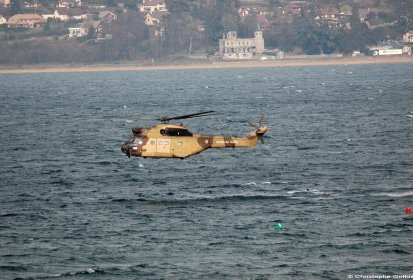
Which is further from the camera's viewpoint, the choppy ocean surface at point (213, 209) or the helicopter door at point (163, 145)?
the helicopter door at point (163, 145)

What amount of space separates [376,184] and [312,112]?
262 ft

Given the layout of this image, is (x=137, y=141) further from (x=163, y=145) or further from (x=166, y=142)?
(x=166, y=142)

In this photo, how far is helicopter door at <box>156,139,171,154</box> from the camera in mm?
76750

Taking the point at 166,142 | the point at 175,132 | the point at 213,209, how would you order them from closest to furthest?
the point at 213,209 → the point at 166,142 → the point at 175,132

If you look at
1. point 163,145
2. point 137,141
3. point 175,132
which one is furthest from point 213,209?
point 137,141

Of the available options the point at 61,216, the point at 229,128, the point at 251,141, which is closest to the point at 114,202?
the point at 61,216

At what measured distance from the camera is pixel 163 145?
76.8 metres

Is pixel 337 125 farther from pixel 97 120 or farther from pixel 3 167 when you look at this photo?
pixel 3 167

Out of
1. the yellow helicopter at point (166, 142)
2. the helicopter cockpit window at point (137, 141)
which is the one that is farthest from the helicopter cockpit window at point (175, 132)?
the helicopter cockpit window at point (137, 141)

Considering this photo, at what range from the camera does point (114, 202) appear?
3130 inches

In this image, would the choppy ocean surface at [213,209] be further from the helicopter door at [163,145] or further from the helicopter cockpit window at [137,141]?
the helicopter door at [163,145]

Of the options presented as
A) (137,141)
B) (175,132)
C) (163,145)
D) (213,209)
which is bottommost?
(213,209)

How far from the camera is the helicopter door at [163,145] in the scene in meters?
76.8

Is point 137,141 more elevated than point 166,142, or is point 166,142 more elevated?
point 137,141
